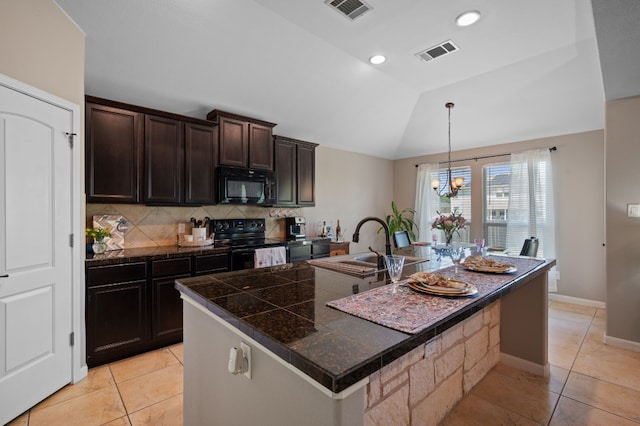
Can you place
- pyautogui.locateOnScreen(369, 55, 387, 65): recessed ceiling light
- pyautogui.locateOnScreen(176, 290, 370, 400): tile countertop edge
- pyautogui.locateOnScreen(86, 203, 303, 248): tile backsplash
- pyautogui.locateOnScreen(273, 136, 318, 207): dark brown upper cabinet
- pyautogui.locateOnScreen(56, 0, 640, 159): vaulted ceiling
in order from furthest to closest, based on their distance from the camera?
1. pyautogui.locateOnScreen(273, 136, 318, 207): dark brown upper cabinet
2. pyautogui.locateOnScreen(369, 55, 387, 65): recessed ceiling light
3. pyautogui.locateOnScreen(86, 203, 303, 248): tile backsplash
4. pyautogui.locateOnScreen(56, 0, 640, 159): vaulted ceiling
5. pyautogui.locateOnScreen(176, 290, 370, 400): tile countertop edge

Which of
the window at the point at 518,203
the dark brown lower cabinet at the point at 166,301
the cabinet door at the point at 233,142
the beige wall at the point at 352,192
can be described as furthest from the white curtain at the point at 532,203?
the dark brown lower cabinet at the point at 166,301

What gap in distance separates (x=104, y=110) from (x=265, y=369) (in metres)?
3.00

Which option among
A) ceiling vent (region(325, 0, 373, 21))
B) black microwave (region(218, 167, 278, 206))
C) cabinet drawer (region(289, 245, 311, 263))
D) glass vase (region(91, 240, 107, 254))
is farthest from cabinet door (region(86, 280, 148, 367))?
ceiling vent (region(325, 0, 373, 21))

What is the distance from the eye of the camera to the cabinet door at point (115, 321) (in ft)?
8.39

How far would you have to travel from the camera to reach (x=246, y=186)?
3824mm

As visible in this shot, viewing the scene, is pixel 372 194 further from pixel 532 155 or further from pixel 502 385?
pixel 502 385

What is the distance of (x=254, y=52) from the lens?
3076 mm

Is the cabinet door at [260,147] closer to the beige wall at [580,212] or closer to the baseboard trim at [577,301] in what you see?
the beige wall at [580,212]

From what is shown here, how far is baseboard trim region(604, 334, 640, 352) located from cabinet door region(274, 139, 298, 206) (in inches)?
155

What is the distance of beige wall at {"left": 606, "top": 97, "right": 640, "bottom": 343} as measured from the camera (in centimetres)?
297

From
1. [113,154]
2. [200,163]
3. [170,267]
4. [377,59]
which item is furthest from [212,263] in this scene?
[377,59]

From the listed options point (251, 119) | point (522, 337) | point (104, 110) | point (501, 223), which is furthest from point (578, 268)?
point (104, 110)

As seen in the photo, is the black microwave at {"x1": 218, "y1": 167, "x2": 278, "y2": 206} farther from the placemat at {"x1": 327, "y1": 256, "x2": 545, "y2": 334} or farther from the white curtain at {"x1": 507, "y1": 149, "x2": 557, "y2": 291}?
the white curtain at {"x1": 507, "y1": 149, "x2": 557, "y2": 291}

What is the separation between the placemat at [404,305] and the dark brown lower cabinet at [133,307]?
89.6 inches
